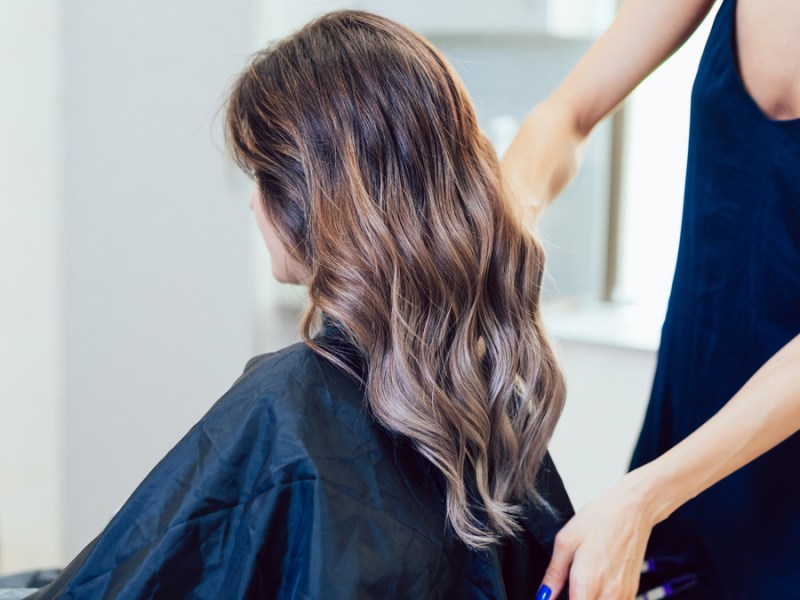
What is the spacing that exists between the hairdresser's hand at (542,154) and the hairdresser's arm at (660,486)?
0.40m

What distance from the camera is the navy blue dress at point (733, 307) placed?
941 mm

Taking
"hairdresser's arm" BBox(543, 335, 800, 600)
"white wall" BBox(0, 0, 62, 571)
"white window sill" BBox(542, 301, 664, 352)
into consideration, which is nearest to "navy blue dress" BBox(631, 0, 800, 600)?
"hairdresser's arm" BBox(543, 335, 800, 600)

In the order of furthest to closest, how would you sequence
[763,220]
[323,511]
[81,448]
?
[81,448]
[763,220]
[323,511]

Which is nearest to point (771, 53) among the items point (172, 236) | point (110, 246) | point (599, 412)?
point (599, 412)

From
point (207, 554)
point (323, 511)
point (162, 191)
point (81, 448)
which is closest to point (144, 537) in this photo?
point (207, 554)

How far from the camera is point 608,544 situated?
2.59 ft

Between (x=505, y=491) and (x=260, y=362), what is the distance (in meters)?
0.31

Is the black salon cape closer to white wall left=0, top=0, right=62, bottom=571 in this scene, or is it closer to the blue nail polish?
the blue nail polish

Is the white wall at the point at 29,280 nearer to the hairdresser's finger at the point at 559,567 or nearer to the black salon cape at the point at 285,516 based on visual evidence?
the black salon cape at the point at 285,516

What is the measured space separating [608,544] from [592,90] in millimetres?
639

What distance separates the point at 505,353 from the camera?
3.29 ft

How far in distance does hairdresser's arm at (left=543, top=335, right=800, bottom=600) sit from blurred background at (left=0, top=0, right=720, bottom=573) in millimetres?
1352

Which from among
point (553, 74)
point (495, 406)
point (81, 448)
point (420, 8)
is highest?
point (420, 8)

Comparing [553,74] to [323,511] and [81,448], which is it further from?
[323,511]
